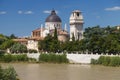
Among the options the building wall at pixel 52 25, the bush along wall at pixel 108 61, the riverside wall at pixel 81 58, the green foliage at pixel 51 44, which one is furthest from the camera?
the building wall at pixel 52 25

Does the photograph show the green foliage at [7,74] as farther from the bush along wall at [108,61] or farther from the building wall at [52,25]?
the building wall at [52,25]

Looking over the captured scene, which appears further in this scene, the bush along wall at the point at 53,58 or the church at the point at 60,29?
the church at the point at 60,29

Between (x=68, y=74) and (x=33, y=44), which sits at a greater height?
(x=33, y=44)

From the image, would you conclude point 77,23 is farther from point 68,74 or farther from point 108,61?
point 68,74

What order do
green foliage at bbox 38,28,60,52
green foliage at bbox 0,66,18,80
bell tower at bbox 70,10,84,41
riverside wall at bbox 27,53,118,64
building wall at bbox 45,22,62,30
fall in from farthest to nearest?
1. building wall at bbox 45,22,62,30
2. bell tower at bbox 70,10,84,41
3. green foliage at bbox 38,28,60,52
4. riverside wall at bbox 27,53,118,64
5. green foliage at bbox 0,66,18,80

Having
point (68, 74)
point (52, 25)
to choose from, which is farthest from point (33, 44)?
point (68, 74)

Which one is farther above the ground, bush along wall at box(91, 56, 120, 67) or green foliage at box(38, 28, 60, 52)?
green foliage at box(38, 28, 60, 52)

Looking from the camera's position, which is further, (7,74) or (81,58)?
(81,58)

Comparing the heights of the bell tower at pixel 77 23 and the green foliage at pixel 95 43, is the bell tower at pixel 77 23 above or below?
above

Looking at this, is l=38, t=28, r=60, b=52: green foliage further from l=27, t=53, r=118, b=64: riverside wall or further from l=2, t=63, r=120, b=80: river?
l=2, t=63, r=120, b=80: river

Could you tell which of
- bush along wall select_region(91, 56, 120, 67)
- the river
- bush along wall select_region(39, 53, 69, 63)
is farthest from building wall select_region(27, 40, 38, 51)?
the river

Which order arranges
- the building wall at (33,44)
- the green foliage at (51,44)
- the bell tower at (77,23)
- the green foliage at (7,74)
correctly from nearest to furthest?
1. the green foliage at (7,74)
2. the green foliage at (51,44)
3. the building wall at (33,44)
4. the bell tower at (77,23)

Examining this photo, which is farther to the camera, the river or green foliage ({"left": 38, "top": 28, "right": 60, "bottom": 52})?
green foliage ({"left": 38, "top": 28, "right": 60, "bottom": 52})

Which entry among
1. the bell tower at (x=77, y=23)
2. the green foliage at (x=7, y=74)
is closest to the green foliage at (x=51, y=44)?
the bell tower at (x=77, y=23)
